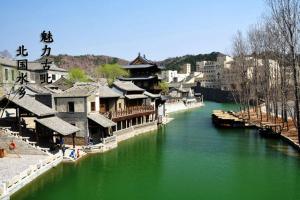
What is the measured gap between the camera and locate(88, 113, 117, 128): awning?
39312mm

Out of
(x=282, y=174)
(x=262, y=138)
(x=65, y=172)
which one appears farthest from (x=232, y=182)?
(x=262, y=138)

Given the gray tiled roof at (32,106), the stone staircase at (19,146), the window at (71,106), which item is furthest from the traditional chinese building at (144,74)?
the stone staircase at (19,146)

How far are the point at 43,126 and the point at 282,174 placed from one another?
71.8 ft

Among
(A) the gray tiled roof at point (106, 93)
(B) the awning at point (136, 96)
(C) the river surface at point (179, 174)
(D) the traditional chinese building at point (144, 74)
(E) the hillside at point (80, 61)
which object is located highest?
(E) the hillside at point (80, 61)

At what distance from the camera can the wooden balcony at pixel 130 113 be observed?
44250 mm

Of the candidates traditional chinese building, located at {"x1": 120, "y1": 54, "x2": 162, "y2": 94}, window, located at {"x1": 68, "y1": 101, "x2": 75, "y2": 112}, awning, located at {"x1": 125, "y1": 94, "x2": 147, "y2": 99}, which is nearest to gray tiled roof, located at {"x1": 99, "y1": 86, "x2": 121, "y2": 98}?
awning, located at {"x1": 125, "y1": 94, "x2": 147, "y2": 99}

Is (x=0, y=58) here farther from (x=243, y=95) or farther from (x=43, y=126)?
(x=243, y=95)

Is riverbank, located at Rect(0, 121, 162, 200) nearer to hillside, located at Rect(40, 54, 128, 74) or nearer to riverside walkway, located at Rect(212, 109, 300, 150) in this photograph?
riverside walkway, located at Rect(212, 109, 300, 150)

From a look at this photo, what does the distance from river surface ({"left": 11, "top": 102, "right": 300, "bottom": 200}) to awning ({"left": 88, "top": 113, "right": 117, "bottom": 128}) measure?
9.69 feet

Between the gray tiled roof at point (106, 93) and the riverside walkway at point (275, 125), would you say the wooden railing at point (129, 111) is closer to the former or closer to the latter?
the gray tiled roof at point (106, 93)

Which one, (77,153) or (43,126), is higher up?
(43,126)

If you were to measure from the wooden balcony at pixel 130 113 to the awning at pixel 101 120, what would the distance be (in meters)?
1.80

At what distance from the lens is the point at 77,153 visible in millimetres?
→ 33969

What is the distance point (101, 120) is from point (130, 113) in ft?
33.1
